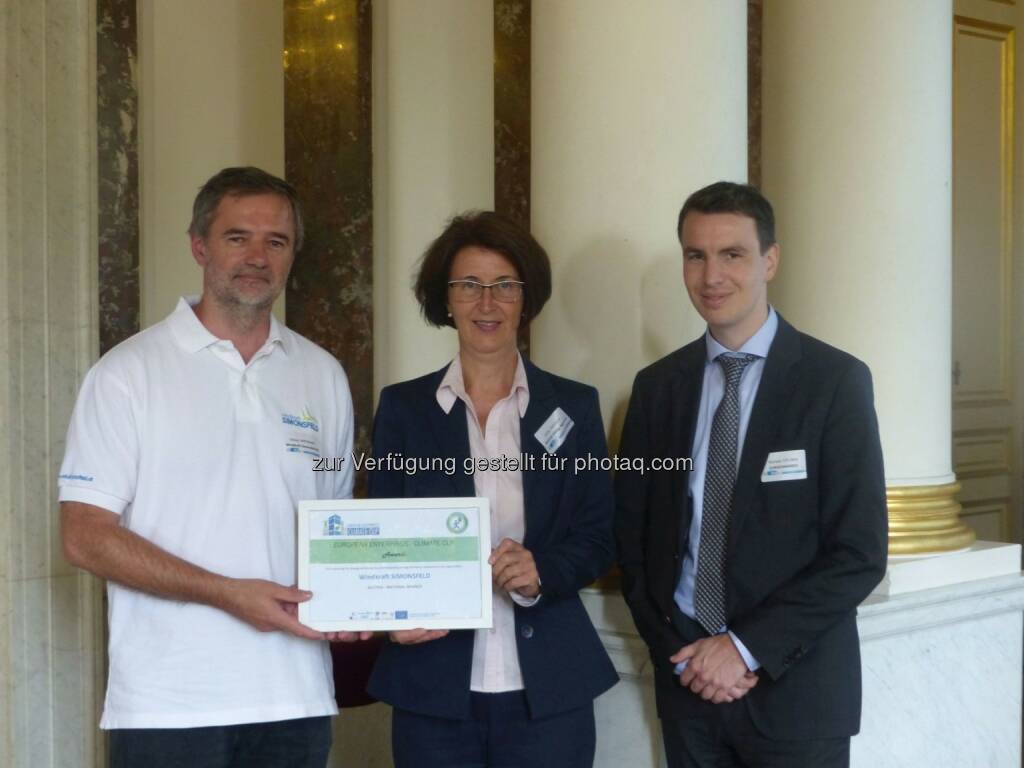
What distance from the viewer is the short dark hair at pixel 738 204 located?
261cm

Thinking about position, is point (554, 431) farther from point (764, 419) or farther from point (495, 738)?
point (495, 738)

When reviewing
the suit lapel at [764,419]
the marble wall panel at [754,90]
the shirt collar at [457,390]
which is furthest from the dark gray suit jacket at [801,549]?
the marble wall panel at [754,90]

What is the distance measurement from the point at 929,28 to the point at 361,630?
2.89 metres

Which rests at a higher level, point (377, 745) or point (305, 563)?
point (305, 563)

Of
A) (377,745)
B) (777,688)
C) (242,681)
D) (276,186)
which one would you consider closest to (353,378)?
(377,745)

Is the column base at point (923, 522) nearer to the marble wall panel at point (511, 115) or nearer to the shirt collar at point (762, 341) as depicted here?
the shirt collar at point (762, 341)

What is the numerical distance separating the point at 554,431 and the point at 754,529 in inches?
20.1

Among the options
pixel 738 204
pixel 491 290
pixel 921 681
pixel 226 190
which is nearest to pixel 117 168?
pixel 226 190

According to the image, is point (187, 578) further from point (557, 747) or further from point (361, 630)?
point (557, 747)

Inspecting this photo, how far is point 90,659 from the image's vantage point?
3.79 meters

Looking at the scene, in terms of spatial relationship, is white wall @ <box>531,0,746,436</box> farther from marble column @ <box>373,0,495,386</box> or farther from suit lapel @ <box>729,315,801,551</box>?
marble column @ <box>373,0,495,386</box>

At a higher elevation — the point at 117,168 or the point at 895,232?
the point at 117,168

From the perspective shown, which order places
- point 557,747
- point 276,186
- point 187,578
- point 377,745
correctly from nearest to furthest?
point 187,578
point 557,747
point 276,186
point 377,745

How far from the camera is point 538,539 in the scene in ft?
8.67
